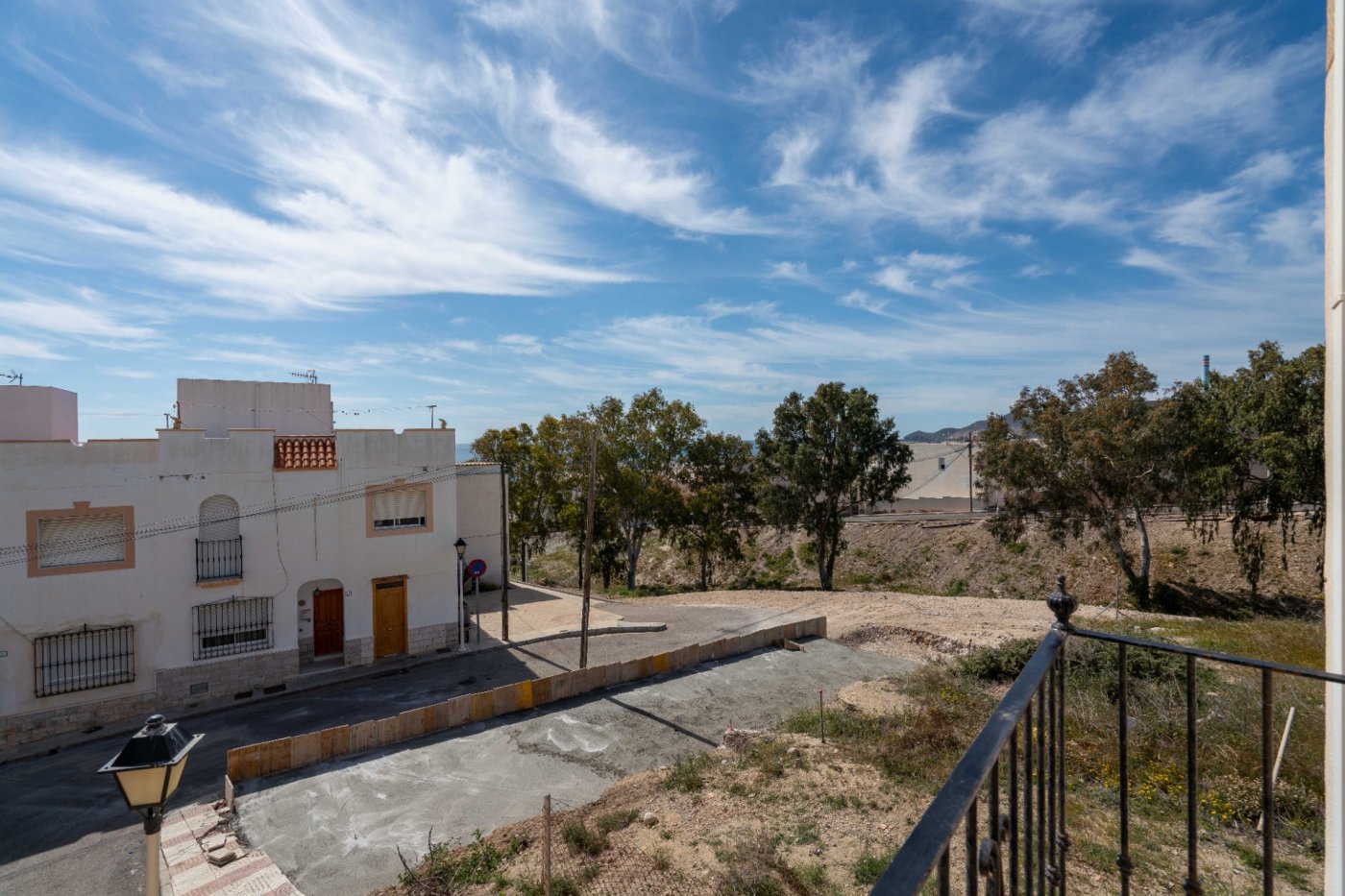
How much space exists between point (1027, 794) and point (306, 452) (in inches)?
710

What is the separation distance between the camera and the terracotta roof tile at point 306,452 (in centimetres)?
1684

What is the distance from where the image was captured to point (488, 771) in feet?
39.2

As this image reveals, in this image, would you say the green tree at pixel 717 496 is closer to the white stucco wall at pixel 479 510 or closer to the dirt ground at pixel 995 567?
the dirt ground at pixel 995 567

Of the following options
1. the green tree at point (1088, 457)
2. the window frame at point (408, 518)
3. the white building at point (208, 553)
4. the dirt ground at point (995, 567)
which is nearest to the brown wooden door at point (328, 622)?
the white building at point (208, 553)

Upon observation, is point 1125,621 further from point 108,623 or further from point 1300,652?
point 108,623

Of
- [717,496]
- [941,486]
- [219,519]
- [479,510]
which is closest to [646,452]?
[717,496]

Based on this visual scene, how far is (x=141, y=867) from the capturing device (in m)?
9.45

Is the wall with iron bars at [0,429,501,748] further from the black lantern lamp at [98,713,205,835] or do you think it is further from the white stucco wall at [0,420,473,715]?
the black lantern lamp at [98,713,205,835]

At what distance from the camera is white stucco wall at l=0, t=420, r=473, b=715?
45.1ft

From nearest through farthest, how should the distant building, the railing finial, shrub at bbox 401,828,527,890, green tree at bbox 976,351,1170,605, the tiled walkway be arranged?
the railing finial, shrub at bbox 401,828,527,890, the tiled walkway, green tree at bbox 976,351,1170,605, the distant building

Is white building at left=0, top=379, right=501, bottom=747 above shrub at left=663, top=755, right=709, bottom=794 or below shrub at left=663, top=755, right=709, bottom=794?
above

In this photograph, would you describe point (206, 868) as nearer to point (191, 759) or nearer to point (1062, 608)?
point (191, 759)

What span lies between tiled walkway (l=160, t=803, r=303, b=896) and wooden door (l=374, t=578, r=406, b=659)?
7.74 m

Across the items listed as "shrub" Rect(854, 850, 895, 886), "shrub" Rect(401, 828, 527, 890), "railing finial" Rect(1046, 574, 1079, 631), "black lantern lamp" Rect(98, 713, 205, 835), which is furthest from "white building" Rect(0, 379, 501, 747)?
"railing finial" Rect(1046, 574, 1079, 631)
